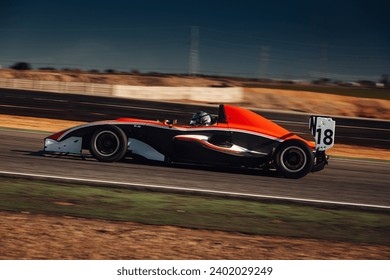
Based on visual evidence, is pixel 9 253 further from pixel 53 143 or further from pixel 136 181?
pixel 53 143

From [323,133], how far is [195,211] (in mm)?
3715

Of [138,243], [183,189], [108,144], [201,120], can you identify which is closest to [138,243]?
[138,243]

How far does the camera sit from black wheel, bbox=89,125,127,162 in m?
11.1

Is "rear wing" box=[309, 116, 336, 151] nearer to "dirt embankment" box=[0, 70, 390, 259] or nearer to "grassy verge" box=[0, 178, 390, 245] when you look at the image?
"grassy verge" box=[0, 178, 390, 245]

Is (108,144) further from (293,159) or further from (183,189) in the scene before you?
(293,159)

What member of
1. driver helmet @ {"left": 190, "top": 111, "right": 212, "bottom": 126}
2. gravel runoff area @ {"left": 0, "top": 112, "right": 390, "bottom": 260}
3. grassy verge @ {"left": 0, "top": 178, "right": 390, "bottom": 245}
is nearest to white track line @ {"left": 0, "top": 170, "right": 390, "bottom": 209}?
grassy verge @ {"left": 0, "top": 178, "right": 390, "bottom": 245}

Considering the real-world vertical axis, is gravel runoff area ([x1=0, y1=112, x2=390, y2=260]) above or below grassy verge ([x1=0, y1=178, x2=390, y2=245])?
below

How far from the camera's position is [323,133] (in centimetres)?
1103

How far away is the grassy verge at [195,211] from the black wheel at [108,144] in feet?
6.12

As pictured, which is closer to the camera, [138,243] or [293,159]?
[138,243]

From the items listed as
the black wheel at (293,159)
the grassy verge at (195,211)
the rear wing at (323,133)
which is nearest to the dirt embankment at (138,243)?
the grassy verge at (195,211)

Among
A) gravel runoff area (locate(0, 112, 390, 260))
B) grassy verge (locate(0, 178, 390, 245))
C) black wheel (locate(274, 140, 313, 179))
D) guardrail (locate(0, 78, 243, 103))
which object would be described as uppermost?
guardrail (locate(0, 78, 243, 103))

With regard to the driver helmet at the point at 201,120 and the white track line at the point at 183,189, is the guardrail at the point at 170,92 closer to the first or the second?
the driver helmet at the point at 201,120
